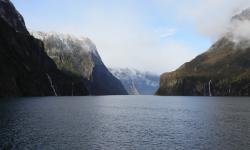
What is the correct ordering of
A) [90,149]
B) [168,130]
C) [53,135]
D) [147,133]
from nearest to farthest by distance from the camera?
[90,149] → [53,135] → [147,133] → [168,130]

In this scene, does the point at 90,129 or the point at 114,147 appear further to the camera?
the point at 90,129

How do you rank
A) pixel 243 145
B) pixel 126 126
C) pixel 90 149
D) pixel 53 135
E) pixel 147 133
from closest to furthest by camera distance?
pixel 90 149 < pixel 243 145 < pixel 53 135 < pixel 147 133 < pixel 126 126

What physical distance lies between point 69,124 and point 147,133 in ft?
71.8

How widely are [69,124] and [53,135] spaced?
19.0 meters

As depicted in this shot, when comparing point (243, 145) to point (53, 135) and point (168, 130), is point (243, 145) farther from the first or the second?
point (53, 135)

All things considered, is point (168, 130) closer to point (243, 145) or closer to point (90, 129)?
point (90, 129)

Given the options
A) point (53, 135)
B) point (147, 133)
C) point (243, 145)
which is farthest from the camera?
point (147, 133)

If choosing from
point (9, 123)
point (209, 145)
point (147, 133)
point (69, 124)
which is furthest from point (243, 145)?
point (9, 123)

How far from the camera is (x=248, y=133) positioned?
77.9 metres

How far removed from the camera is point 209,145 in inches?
2500

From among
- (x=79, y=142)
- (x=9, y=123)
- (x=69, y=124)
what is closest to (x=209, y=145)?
(x=79, y=142)

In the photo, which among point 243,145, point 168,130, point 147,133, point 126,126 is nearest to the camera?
point 243,145

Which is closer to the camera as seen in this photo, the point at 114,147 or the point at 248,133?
the point at 114,147

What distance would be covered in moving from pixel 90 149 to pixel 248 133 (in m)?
36.8
